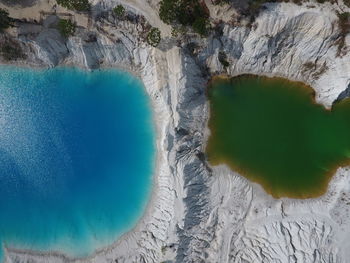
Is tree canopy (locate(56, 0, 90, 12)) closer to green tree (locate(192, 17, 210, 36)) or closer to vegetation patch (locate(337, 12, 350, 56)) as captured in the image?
green tree (locate(192, 17, 210, 36))

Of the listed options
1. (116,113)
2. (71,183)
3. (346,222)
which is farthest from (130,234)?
(346,222)

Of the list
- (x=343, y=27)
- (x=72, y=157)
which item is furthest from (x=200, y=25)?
(x=72, y=157)

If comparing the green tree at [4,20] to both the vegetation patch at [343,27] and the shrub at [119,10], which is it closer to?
the shrub at [119,10]

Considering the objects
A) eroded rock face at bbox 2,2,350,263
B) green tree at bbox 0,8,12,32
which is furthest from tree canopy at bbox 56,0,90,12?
green tree at bbox 0,8,12,32

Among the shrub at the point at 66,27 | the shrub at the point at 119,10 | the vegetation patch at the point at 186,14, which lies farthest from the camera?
the shrub at the point at 66,27

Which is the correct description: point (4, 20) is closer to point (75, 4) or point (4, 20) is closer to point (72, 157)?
point (75, 4)

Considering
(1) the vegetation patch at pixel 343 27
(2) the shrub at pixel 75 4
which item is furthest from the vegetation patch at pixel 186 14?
(1) the vegetation patch at pixel 343 27
